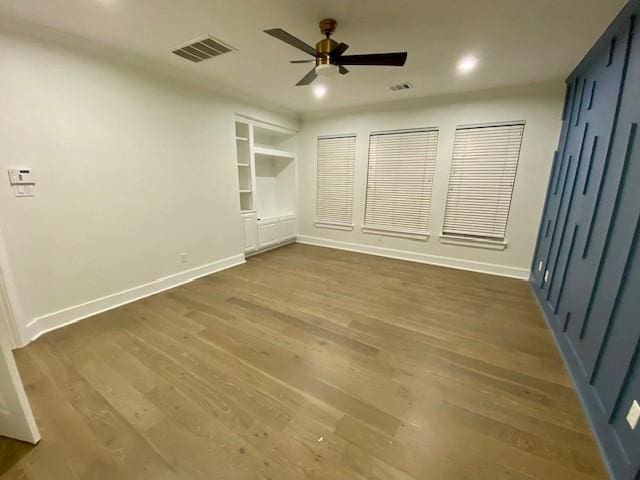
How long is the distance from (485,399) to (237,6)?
331cm

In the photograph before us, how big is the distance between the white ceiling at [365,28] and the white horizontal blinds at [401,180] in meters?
1.24

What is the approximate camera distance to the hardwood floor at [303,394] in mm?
1302

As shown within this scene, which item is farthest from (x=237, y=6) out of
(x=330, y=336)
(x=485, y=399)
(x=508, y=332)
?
(x=508, y=332)

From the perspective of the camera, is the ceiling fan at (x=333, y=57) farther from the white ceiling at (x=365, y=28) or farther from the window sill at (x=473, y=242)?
the window sill at (x=473, y=242)

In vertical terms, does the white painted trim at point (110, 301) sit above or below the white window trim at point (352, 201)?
below

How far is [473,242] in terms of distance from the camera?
412 centimetres

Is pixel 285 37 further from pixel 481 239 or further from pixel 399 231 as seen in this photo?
pixel 481 239

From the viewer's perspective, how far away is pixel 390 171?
15.1ft

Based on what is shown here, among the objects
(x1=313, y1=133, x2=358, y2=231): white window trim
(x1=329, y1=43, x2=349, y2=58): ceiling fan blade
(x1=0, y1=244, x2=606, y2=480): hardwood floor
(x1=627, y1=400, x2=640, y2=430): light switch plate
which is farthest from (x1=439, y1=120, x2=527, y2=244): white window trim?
(x1=627, y1=400, x2=640, y2=430): light switch plate

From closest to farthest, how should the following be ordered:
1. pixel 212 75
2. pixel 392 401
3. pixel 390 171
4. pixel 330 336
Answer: pixel 392 401, pixel 330 336, pixel 212 75, pixel 390 171

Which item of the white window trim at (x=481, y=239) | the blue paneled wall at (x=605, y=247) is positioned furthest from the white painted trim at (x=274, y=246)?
the blue paneled wall at (x=605, y=247)

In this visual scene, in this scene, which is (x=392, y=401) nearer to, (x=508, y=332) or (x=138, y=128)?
(x=508, y=332)

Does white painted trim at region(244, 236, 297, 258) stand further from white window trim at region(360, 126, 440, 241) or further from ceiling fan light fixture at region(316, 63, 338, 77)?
ceiling fan light fixture at region(316, 63, 338, 77)

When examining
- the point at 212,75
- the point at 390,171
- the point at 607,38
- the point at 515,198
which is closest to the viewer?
the point at 607,38
